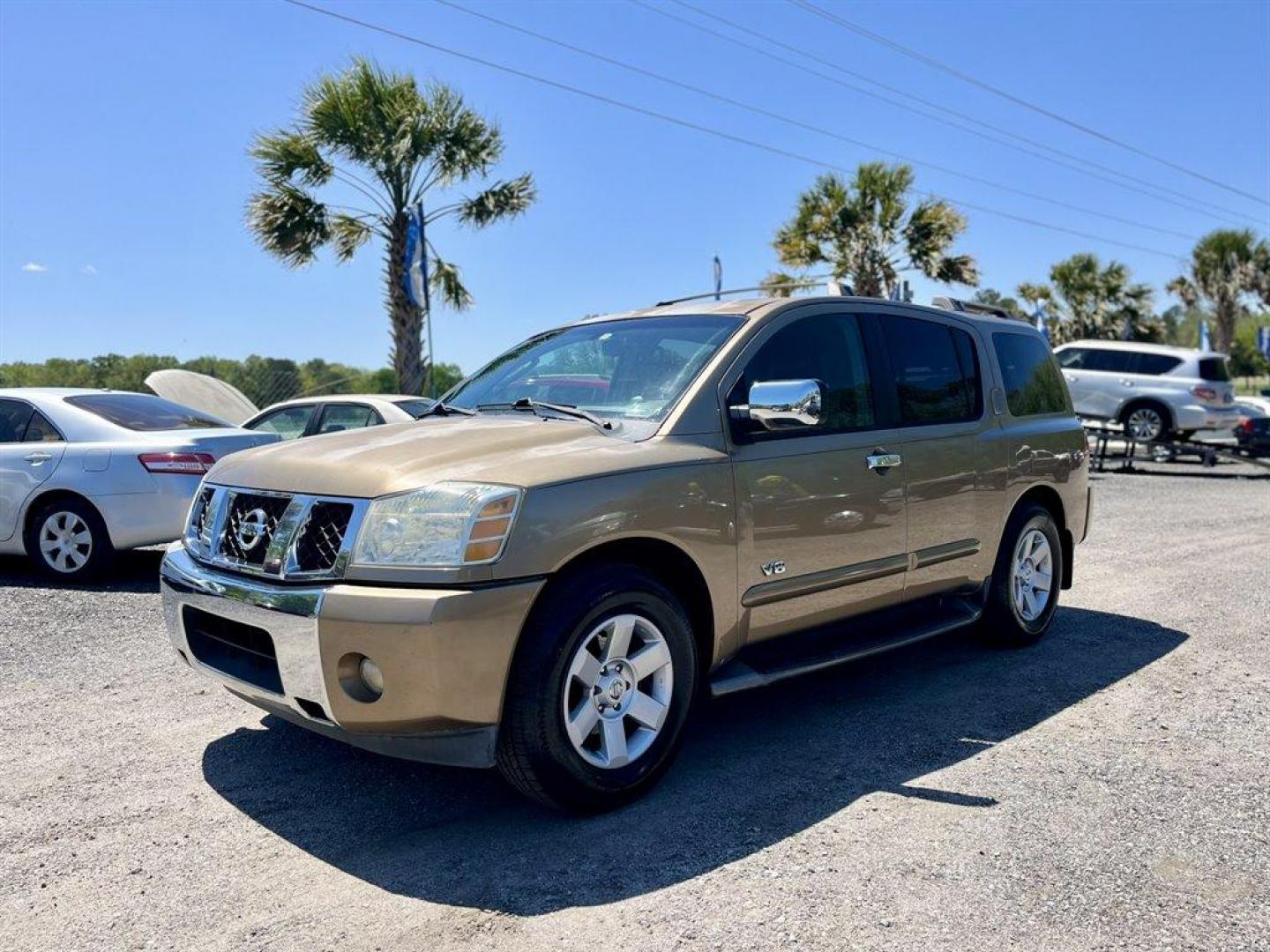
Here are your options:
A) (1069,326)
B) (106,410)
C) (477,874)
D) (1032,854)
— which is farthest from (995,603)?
(1069,326)

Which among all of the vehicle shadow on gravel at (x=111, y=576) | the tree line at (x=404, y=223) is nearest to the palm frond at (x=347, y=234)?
the tree line at (x=404, y=223)

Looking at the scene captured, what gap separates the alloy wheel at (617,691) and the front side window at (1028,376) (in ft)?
9.71

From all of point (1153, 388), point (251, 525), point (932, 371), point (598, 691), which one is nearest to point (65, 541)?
point (251, 525)

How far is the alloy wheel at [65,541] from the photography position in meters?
7.41

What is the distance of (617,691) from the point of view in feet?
11.4

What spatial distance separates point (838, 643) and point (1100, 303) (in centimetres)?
3526

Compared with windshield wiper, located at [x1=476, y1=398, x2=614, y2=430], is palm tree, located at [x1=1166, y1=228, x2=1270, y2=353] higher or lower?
higher

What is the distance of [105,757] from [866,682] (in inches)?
134

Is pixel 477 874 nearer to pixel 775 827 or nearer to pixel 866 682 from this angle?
pixel 775 827

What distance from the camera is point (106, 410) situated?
771cm

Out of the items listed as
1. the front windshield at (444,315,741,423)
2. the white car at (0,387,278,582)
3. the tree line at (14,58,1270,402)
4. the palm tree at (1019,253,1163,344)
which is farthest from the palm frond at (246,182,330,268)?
the palm tree at (1019,253,1163,344)

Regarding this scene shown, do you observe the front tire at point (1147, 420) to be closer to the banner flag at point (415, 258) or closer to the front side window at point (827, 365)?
the banner flag at point (415, 258)

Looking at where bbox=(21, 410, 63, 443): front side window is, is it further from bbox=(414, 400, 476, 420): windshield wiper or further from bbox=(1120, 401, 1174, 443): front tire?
bbox=(1120, 401, 1174, 443): front tire

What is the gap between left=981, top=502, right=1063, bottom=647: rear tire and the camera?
547 cm
